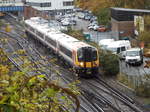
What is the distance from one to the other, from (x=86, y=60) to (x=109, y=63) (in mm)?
1635

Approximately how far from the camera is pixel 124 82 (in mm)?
20531

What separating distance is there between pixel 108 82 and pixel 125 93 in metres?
2.70

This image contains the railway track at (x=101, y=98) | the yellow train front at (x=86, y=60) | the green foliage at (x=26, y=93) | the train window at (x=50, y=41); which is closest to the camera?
the green foliage at (x=26, y=93)

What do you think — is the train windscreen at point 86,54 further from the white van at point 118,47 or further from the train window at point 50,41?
the white van at point 118,47

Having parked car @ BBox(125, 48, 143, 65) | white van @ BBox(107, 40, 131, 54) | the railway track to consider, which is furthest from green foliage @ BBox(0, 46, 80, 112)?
white van @ BBox(107, 40, 131, 54)

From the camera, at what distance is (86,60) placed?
21.8m

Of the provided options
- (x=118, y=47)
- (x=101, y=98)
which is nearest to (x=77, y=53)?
(x=101, y=98)

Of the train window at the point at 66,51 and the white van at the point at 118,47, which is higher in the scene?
the train window at the point at 66,51

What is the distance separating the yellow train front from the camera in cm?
2173

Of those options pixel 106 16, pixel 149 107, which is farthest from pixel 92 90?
pixel 106 16

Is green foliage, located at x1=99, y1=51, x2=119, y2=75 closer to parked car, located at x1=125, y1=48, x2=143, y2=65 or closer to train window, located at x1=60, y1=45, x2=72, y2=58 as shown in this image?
train window, located at x1=60, y1=45, x2=72, y2=58

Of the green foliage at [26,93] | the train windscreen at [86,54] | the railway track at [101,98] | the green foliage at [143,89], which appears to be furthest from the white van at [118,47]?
the green foliage at [26,93]

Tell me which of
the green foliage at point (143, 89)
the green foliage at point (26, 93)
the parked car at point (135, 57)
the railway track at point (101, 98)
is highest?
the green foliage at point (26, 93)

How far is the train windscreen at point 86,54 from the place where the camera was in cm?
2177
